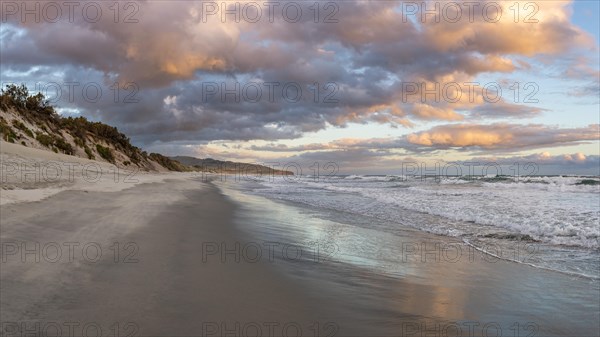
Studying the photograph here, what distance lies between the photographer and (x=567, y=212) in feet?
49.2

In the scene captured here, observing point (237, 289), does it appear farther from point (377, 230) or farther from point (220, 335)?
point (377, 230)

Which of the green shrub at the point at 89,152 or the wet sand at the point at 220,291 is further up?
the green shrub at the point at 89,152

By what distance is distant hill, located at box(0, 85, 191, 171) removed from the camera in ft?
96.9

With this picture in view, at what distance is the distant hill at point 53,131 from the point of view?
96.9 feet

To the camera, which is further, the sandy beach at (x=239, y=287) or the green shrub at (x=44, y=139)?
the green shrub at (x=44, y=139)

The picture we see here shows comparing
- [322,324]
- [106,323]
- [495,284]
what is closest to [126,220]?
[106,323]

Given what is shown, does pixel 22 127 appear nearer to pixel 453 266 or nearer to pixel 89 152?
pixel 89 152

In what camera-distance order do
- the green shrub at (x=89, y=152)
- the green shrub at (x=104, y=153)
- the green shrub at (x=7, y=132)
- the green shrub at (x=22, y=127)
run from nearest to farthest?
the green shrub at (x=7, y=132)
the green shrub at (x=22, y=127)
the green shrub at (x=89, y=152)
the green shrub at (x=104, y=153)

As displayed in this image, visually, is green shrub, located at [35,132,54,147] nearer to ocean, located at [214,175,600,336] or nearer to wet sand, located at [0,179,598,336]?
ocean, located at [214,175,600,336]

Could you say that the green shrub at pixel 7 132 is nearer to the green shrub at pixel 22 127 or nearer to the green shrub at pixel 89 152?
the green shrub at pixel 22 127

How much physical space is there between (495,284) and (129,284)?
5152 mm

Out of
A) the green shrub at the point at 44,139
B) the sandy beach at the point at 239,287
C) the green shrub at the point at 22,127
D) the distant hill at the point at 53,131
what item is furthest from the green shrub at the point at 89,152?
the sandy beach at the point at 239,287

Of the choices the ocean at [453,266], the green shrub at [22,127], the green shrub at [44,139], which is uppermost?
the green shrub at [22,127]

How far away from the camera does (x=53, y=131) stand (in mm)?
35562
